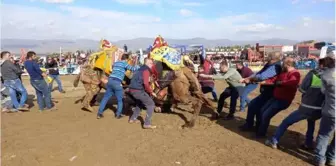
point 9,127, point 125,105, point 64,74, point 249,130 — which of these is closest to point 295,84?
point 249,130

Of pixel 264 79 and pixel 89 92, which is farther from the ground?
pixel 264 79

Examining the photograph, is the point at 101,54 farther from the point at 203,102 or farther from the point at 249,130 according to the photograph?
the point at 249,130

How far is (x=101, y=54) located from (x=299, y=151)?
17.7ft

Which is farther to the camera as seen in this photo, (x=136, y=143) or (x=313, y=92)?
(x=136, y=143)

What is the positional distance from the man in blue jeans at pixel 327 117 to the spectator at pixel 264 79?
51.0 inches

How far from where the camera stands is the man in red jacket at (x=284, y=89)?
18.5 feet

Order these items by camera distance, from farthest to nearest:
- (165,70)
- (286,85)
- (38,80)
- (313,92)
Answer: (38,80)
(165,70)
(286,85)
(313,92)

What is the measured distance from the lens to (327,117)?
4.70 m

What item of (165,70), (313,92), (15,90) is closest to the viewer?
(313,92)

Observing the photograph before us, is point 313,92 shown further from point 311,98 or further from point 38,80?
point 38,80

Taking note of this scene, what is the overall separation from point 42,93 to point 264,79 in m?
5.70

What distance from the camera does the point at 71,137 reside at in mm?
6387

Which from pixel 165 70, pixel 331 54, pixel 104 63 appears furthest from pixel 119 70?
pixel 331 54

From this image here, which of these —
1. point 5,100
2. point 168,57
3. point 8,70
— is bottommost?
point 5,100
